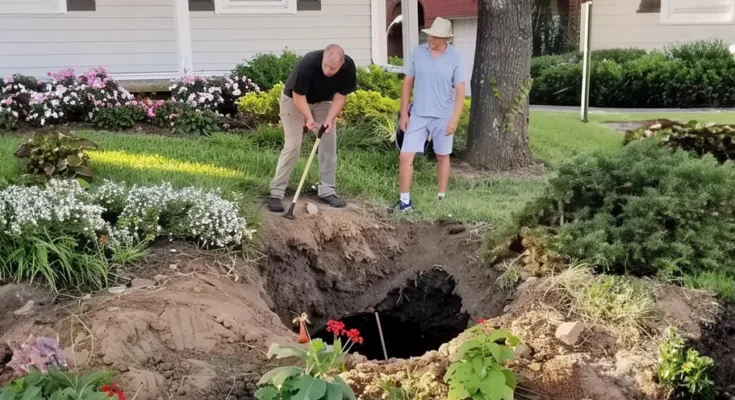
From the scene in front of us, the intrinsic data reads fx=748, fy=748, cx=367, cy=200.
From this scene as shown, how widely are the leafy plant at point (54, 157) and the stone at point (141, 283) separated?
1.94 metres

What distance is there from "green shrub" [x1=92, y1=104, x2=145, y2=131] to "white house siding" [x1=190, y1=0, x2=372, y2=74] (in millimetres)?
2124

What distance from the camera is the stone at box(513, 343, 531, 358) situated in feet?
13.7

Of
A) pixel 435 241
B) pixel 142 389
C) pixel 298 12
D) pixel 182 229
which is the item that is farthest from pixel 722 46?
pixel 142 389

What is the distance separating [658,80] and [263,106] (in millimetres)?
11656

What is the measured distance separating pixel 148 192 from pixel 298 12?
287 inches

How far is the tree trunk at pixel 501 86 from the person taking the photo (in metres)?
9.05

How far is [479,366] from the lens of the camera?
3.43 meters

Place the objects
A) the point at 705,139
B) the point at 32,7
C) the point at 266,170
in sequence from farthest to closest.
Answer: the point at 32,7 → the point at 705,139 → the point at 266,170

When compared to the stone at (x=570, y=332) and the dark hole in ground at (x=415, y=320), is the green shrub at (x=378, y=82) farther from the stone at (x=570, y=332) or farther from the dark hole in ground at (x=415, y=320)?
the stone at (x=570, y=332)

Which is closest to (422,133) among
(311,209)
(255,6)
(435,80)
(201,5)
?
(435,80)

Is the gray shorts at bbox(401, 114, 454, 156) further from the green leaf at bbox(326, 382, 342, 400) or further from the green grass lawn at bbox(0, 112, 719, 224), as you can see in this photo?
the green leaf at bbox(326, 382, 342, 400)

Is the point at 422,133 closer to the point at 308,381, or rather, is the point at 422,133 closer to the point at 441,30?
the point at 441,30

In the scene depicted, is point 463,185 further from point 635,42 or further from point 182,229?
point 635,42

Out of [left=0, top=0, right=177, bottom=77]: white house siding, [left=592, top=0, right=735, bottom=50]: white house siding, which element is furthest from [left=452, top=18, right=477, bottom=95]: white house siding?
[left=0, top=0, right=177, bottom=77]: white house siding
